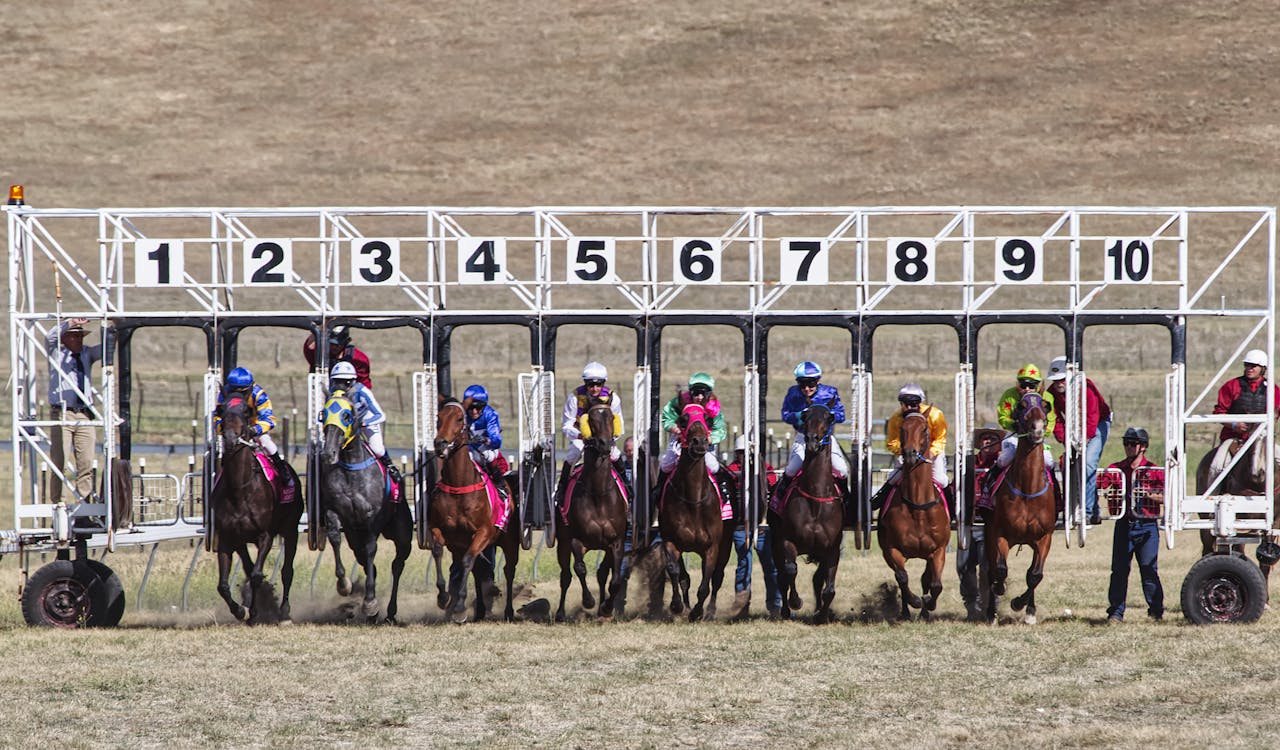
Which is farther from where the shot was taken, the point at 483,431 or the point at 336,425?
the point at 483,431

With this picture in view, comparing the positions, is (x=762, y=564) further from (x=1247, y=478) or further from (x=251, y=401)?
(x=251, y=401)

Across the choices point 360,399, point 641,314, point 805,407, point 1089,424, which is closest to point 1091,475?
point 1089,424

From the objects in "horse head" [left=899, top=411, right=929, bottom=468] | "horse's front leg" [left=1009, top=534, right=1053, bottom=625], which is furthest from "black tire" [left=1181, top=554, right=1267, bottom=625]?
"horse head" [left=899, top=411, right=929, bottom=468]

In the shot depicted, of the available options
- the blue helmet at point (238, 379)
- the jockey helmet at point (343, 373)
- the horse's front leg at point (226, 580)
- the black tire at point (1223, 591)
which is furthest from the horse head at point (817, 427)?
the horse's front leg at point (226, 580)

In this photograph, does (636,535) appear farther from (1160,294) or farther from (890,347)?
(1160,294)

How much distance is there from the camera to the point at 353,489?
1666 centimetres

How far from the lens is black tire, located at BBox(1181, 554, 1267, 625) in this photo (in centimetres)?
1658

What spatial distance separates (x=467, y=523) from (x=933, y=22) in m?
57.4

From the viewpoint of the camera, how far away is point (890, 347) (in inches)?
1596

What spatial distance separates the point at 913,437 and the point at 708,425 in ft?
5.49

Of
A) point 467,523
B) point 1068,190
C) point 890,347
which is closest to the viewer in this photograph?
point 467,523

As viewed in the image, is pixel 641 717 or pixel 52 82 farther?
pixel 52 82

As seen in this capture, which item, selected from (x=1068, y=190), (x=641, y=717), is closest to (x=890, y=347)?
(x=1068, y=190)

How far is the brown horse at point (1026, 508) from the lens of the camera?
16016mm
